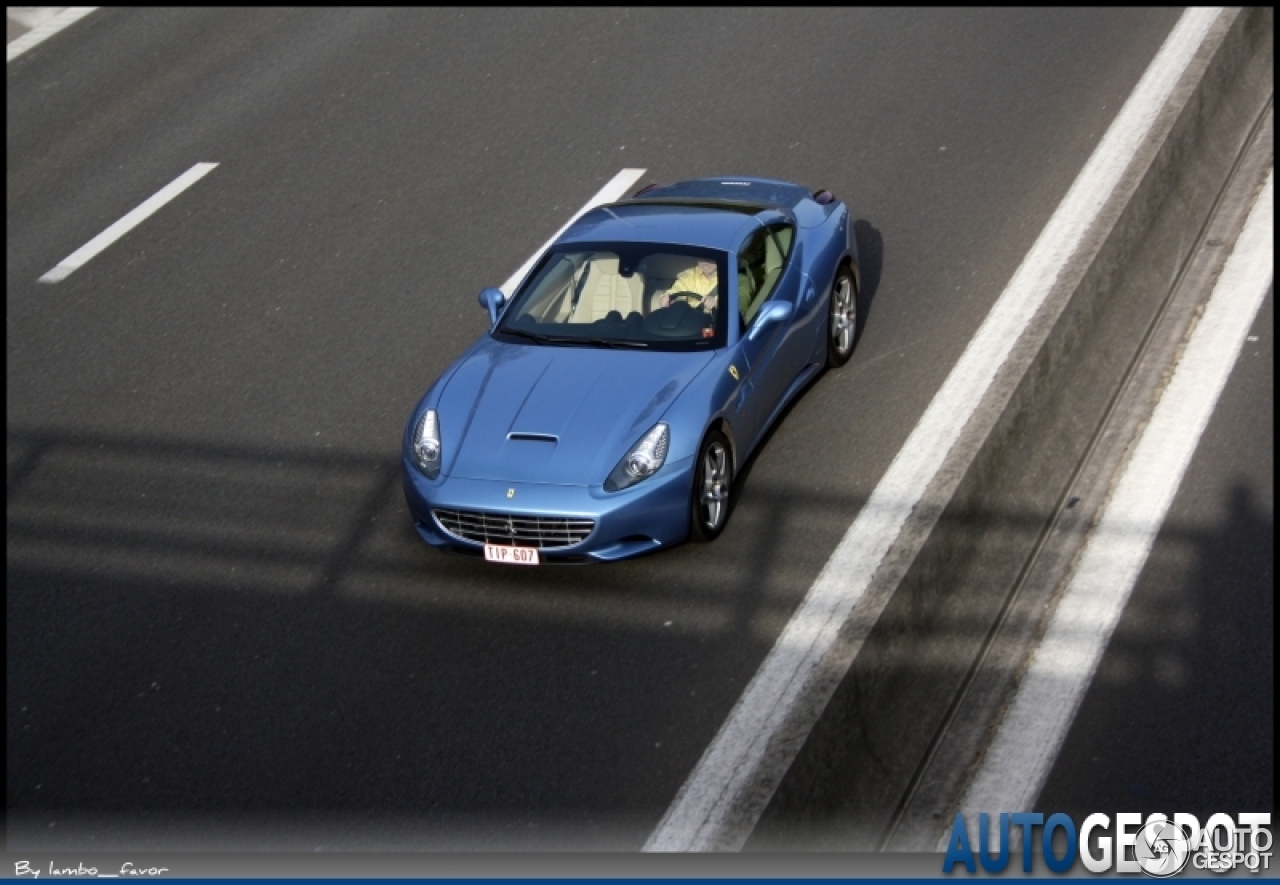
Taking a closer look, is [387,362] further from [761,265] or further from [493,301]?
[761,265]

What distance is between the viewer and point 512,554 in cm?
792

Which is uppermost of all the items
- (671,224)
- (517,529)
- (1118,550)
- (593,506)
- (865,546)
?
(671,224)

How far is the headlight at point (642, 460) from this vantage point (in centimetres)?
793

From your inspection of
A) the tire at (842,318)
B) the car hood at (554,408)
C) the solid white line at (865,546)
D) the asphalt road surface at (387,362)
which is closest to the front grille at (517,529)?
the car hood at (554,408)

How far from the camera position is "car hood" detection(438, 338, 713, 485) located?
26.2ft

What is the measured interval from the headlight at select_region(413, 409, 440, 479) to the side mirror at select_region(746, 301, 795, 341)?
1.82 meters

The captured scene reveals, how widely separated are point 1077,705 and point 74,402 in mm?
6827

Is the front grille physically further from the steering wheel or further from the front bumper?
the steering wheel

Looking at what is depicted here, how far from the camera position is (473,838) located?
6461 millimetres

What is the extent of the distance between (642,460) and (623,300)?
1.43 meters

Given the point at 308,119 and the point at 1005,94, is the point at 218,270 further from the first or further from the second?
the point at 1005,94

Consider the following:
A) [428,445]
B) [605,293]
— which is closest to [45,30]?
[605,293]

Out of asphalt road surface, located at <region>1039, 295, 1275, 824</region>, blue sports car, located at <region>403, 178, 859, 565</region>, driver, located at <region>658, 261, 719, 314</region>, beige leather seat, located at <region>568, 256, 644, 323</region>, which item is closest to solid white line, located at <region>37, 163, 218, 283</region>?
blue sports car, located at <region>403, 178, 859, 565</region>

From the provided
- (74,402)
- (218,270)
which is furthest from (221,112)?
(74,402)
